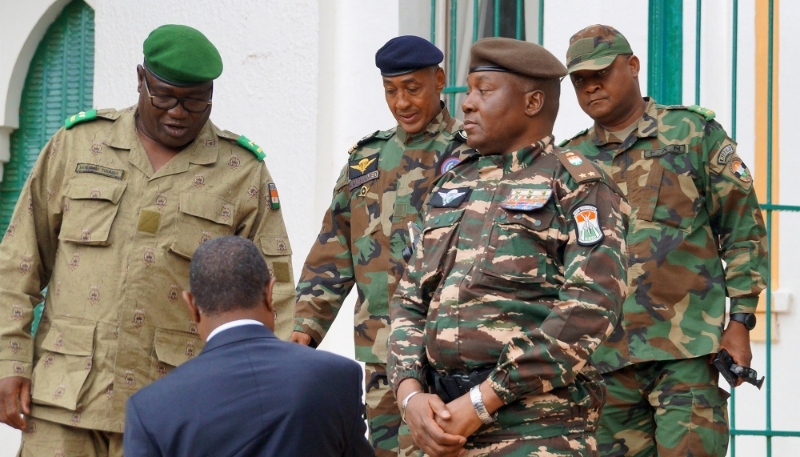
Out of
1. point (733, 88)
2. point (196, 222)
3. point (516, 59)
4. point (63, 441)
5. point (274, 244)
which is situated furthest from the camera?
point (733, 88)

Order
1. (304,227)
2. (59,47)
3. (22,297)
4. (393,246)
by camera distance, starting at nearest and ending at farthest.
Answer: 1. (22,297)
2. (393,246)
3. (304,227)
4. (59,47)

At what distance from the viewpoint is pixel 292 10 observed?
20.4 feet

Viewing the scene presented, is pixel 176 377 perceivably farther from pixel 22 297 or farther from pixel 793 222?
pixel 793 222

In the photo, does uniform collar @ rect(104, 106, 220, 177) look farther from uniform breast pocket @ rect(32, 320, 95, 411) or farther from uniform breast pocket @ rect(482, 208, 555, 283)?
uniform breast pocket @ rect(482, 208, 555, 283)

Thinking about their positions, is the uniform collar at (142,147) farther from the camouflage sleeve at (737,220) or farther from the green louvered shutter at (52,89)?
the green louvered shutter at (52,89)

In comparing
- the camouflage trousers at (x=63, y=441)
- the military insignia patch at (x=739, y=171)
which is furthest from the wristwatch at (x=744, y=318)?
the camouflage trousers at (x=63, y=441)

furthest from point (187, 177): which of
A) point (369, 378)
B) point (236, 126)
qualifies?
point (236, 126)

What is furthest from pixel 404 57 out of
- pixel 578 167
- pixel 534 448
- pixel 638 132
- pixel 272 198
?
pixel 534 448

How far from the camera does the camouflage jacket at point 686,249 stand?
4430mm

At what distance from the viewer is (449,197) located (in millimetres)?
3541

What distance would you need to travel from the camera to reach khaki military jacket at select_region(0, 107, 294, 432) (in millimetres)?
4031

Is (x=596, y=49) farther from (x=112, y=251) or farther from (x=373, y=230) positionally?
(x=112, y=251)

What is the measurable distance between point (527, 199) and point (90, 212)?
63.9 inches

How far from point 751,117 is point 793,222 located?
621 millimetres
